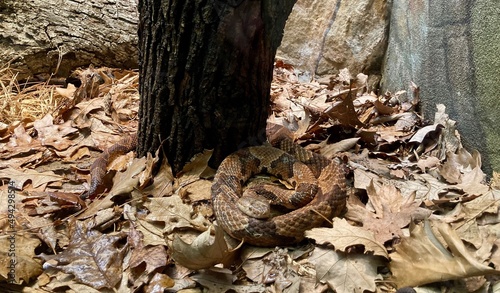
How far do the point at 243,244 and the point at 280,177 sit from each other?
2.41 ft

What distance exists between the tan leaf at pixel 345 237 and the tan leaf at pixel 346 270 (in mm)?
46

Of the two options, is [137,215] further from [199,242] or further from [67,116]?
[67,116]

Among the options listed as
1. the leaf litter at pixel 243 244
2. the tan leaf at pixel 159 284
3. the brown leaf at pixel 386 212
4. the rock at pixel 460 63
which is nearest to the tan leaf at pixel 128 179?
the leaf litter at pixel 243 244

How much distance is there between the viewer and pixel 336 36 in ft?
15.0

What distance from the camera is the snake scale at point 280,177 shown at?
2312 millimetres

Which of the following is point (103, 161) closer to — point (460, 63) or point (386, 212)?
point (386, 212)

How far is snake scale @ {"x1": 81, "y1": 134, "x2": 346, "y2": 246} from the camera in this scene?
231 cm

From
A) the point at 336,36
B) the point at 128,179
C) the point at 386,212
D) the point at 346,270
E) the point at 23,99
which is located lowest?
the point at 23,99

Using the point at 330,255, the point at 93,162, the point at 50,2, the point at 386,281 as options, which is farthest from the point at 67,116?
the point at 386,281

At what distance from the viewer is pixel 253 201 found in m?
2.53

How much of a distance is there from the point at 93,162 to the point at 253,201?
1.17 metres

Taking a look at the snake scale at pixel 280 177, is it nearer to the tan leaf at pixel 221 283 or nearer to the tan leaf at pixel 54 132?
the tan leaf at pixel 221 283

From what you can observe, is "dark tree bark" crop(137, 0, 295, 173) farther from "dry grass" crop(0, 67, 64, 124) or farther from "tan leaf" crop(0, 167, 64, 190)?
"dry grass" crop(0, 67, 64, 124)

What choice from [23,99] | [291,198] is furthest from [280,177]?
[23,99]
